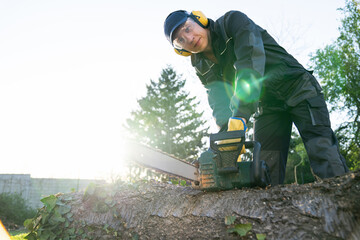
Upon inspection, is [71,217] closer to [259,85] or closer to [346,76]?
[259,85]

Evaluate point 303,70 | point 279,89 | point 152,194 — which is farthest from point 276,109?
point 152,194

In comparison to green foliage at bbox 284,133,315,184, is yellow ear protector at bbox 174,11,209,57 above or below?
below

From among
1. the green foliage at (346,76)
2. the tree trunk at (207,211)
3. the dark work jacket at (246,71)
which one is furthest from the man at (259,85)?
the green foliage at (346,76)

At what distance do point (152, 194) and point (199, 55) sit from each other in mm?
1259

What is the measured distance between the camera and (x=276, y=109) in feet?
7.79

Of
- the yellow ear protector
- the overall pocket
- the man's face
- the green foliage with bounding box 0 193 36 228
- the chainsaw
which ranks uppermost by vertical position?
the yellow ear protector

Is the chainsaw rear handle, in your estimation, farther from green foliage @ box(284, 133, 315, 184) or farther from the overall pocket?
green foliage @ box(284, 133, 315, 184)

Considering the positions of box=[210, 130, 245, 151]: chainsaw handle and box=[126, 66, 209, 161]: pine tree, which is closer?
A: box=[210, 130, 245, 151]: chainsaw handle

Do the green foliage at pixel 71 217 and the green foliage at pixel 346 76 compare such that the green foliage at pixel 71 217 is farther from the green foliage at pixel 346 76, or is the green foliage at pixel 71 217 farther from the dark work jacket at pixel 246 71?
the green foliage at pixel 346 76

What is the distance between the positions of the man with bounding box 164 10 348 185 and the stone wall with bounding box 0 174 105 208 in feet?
33.2

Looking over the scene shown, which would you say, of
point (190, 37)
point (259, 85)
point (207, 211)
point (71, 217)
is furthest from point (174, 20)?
point (71, 217)

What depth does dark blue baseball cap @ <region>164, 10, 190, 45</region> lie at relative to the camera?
2109 mm

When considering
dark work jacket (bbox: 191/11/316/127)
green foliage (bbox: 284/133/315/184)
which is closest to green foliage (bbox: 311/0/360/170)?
green foliage (bbox: 284/133/315/184)

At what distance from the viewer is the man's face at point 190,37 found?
214 cm
